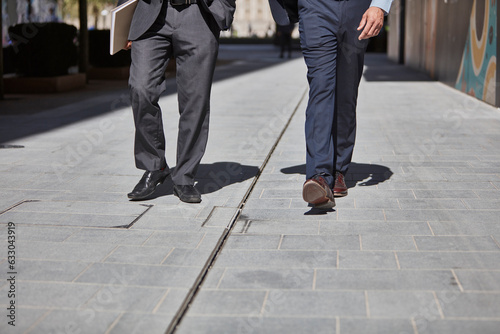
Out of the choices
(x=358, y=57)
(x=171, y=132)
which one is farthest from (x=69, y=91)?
(x=358, y=57)

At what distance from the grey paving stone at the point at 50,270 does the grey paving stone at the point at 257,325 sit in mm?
740

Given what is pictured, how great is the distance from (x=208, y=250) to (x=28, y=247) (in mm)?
878

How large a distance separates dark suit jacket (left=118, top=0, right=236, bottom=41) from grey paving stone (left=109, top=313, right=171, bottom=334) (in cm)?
216

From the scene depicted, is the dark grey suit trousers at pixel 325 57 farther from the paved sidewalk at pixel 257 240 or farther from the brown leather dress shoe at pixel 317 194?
the paved sidewalk at pixel 257 240

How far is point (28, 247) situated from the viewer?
369cm

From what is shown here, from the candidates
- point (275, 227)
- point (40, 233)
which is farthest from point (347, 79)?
point (40, 233)

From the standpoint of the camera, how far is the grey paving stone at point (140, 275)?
10.4ft

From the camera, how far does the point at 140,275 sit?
3264mm

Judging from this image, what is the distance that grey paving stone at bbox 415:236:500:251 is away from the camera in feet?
12.0

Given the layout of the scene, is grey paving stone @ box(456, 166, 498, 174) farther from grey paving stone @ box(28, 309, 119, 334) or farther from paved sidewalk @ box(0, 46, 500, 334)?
grey paving stone @ box(28, 309, 119, 334)

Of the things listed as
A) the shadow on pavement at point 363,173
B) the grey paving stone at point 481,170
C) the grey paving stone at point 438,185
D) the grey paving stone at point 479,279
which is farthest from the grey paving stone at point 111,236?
the grey paving stone at point 481,170

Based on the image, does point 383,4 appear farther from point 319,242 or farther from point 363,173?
point 363,173

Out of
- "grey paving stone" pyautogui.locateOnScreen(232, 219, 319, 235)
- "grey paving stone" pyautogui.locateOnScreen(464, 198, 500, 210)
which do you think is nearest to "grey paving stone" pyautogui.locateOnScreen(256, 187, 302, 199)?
"grey paving stone" pyautogui.locateOnScreen(232, 219, 319, 235)

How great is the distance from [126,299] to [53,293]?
0.31m
